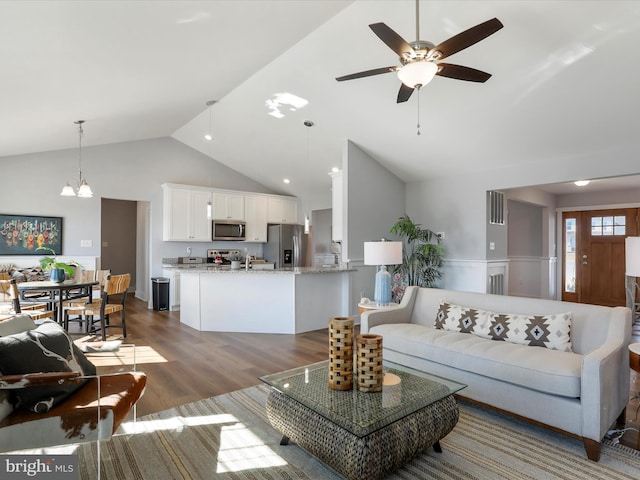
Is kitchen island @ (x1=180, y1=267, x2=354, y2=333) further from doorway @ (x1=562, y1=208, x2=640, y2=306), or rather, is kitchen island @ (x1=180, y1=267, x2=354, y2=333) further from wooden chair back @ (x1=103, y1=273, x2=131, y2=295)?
doorway @ (x1=562, y1=208, x2=640, y2=306)

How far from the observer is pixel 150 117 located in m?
5.57

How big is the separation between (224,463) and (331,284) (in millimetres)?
3457

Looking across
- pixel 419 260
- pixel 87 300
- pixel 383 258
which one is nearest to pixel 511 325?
pixel 383 258

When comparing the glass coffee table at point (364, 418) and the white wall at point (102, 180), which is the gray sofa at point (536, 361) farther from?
the white wall at point (102, 180)

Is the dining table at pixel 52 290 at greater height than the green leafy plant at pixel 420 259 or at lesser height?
lesser

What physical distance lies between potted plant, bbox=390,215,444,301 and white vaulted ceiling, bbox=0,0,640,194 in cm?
99

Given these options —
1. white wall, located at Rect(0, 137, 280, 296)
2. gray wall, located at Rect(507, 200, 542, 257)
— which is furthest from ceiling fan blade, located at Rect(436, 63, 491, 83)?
gray wall, located at Rect(507, 200, 542, 257)

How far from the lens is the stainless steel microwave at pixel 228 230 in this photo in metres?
7.66

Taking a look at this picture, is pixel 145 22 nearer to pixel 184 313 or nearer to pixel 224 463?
pixel 224 463

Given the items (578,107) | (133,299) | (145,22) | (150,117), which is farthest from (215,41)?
(133,299)

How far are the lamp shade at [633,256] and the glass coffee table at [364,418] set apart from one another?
5.60ft

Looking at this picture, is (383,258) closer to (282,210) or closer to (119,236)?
(282,210)

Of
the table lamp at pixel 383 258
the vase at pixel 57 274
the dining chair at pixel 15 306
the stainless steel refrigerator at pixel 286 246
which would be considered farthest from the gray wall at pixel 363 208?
the dining chair at pixel 15 306

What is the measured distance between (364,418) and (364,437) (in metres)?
0.09
